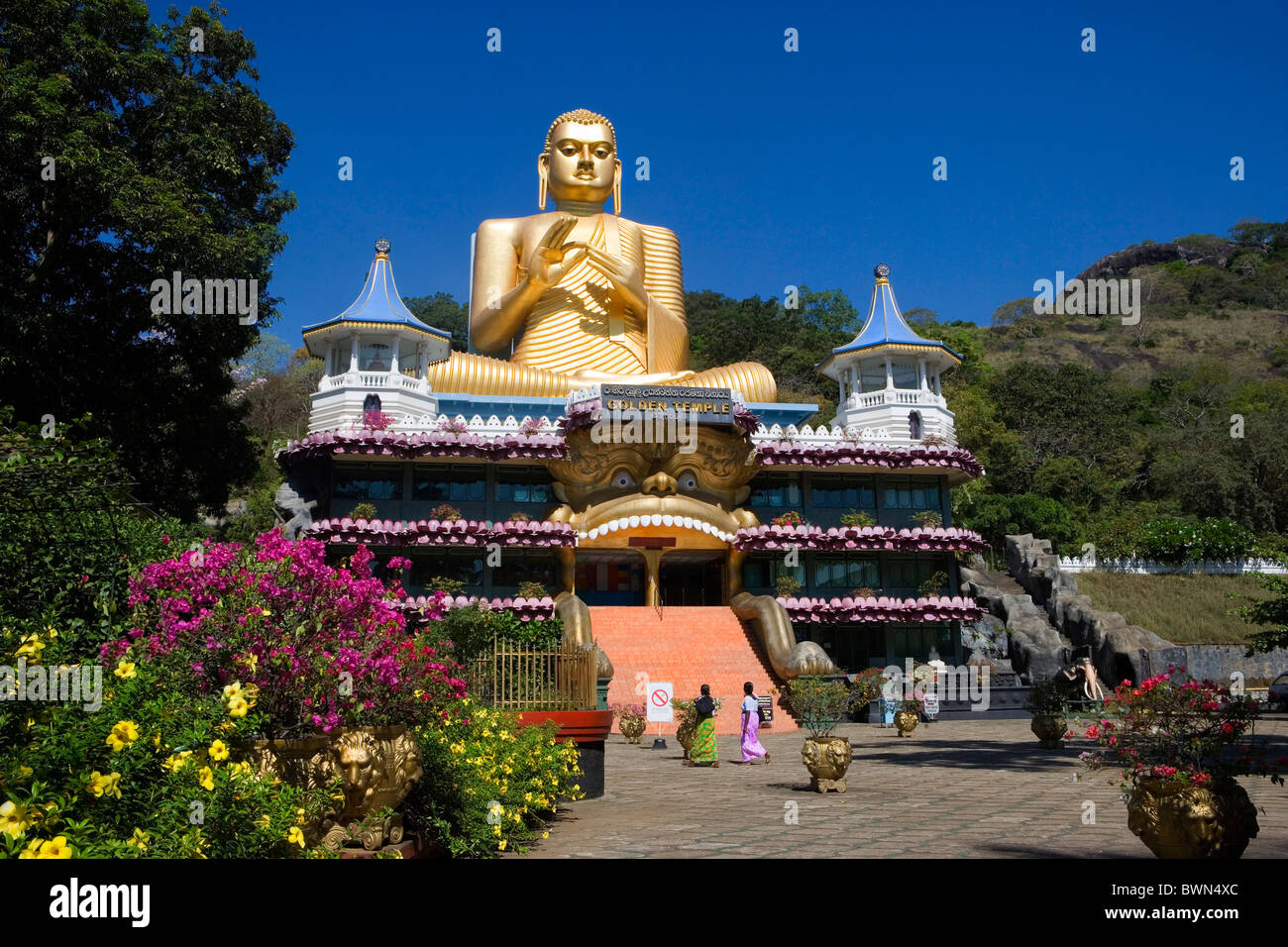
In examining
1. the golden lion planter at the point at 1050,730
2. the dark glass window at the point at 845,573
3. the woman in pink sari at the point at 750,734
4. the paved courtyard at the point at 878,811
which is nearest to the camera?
the paved courtyard at the point at 878,811

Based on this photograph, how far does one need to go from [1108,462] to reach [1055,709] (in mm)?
36379

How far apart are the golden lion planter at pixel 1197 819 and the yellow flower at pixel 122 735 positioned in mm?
6238

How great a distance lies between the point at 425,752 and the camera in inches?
341

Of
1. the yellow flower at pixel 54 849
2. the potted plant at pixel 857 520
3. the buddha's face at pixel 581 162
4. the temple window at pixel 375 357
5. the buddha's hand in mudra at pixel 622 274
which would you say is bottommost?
the yellow flower at pixel 54 849

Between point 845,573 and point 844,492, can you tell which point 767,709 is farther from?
point 844,492

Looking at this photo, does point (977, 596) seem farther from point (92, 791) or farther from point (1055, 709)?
point (92, 791)

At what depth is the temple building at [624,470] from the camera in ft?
94.5

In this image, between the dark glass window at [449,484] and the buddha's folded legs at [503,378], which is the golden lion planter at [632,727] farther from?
the buddha's folded legs at [503,378]

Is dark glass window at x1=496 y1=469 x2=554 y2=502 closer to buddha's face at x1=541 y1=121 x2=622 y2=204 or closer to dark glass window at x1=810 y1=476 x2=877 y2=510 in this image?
dark glass window at x1=810 y1=476 x2=877 y2=510

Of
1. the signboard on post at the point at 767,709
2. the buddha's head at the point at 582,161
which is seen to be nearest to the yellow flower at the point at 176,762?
the signboard on post at the point at 767,709

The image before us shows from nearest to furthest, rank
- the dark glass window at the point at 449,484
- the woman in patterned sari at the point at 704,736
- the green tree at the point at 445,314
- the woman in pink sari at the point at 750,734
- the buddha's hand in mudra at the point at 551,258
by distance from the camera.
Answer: the woman in patterned sari at the point at 704,736 < the woman in pink sari at the point at 750,734 < the dark glass window at the point at 449,484 < the buddha's hand in mudra at the point at 551,258 < the green tree at the point at 445,314

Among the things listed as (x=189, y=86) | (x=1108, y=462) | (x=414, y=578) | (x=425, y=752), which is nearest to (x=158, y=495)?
(x=414, y=578)

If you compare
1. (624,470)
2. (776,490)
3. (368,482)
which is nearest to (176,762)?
(368,482)

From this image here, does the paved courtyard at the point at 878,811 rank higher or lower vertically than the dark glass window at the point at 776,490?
lower
